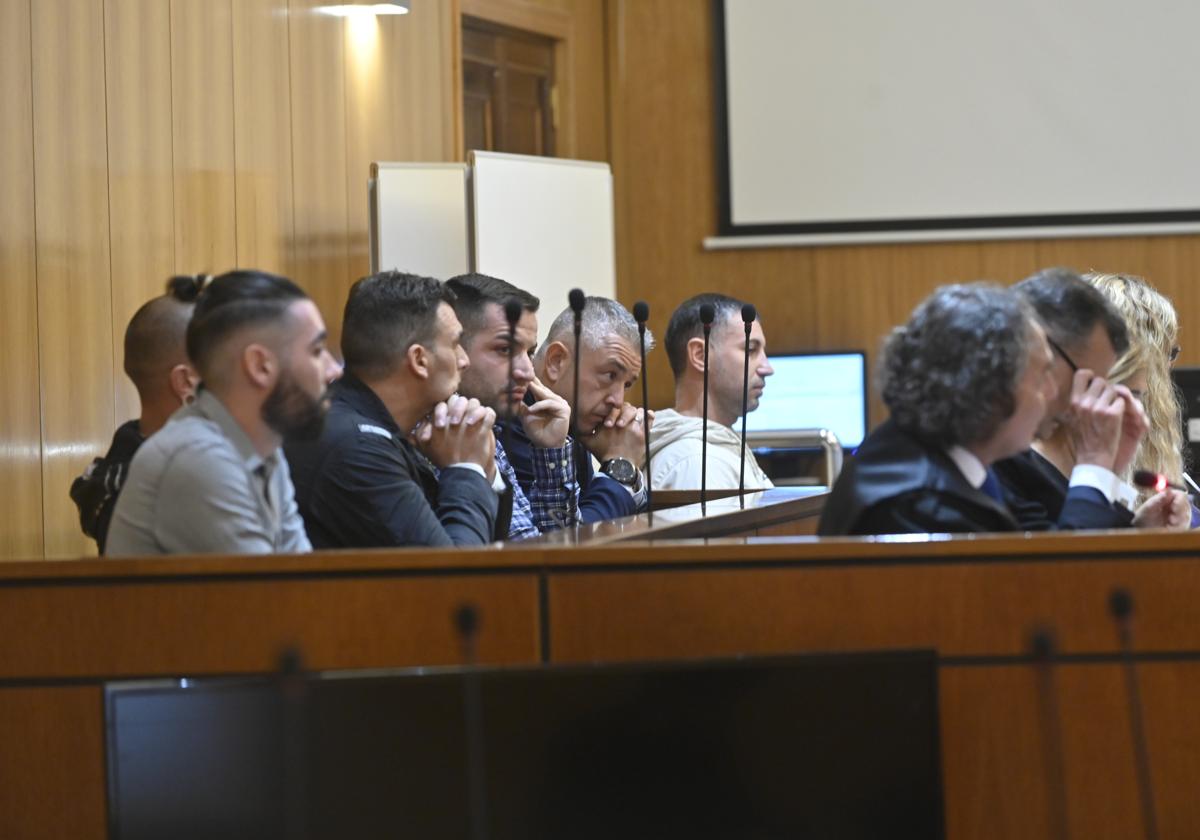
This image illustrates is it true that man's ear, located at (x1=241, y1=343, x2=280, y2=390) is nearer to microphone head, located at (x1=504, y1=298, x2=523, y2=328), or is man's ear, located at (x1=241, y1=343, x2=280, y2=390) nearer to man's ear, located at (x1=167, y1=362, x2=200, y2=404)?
microphone head, located at (x1=504, y1=298, x2=523, y2=328)

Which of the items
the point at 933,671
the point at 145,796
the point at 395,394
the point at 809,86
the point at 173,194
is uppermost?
the point at 809,86

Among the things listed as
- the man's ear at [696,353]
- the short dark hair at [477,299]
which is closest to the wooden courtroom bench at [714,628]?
the short dark hair at [477,299]

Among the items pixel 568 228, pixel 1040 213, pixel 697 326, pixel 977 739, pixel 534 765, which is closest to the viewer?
pixel 534 765

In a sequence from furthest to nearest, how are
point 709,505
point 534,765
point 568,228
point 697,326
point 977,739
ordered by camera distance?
point 568,228
point 697,326
point 709,505
point 977,739
point 534,765

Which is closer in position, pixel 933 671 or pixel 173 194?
pixel 933 671

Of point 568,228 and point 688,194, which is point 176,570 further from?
point 688,194

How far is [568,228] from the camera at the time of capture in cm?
652

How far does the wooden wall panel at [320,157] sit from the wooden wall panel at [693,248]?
2.02 m

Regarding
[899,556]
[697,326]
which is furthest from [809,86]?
[899,556]

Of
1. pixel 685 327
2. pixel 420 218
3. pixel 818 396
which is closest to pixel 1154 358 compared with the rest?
pixel 685 327

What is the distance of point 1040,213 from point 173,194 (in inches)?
166

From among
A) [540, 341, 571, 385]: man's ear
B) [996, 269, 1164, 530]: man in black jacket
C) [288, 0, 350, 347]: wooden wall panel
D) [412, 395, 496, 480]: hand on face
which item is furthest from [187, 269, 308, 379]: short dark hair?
[288, 0, 350, 347]: wooden wall panel

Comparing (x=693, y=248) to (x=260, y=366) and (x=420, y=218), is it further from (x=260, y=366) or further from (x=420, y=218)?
(x=260, y=366)

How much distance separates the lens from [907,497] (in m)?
2.38
